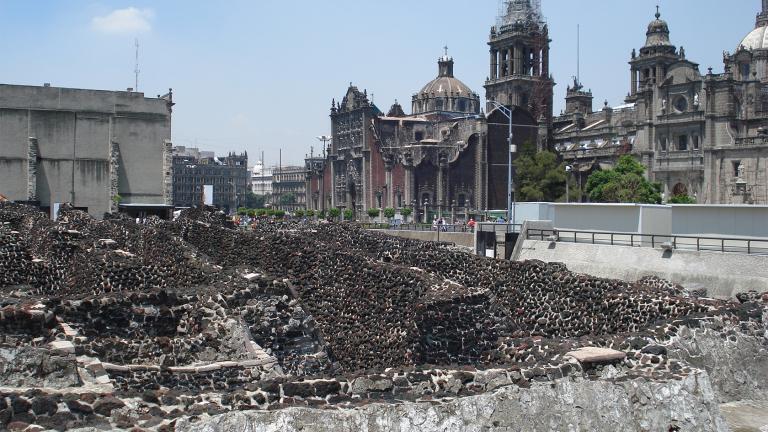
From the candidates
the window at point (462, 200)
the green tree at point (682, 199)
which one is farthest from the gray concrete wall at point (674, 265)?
the window at point (462, 200)

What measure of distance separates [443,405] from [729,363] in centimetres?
895

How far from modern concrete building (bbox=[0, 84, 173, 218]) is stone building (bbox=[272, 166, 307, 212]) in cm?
11335

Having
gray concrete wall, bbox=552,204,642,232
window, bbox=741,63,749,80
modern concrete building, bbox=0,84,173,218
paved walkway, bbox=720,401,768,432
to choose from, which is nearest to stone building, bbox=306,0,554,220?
window, bbox=741,63,749,80

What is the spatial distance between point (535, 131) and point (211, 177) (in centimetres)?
9337

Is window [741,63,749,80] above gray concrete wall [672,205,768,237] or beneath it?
above

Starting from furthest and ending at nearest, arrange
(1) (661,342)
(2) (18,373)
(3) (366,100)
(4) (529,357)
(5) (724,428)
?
(3) (366,100)
(1) (661,342)
(4) (529,357)
(5) (724,428)
(2) (18,373)

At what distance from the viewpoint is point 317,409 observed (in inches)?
334

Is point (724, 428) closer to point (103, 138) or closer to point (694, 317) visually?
point (694, 317)

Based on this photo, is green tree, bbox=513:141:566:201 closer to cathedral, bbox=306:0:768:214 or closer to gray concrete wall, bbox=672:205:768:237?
cathedral, bbox=306:0:768:214

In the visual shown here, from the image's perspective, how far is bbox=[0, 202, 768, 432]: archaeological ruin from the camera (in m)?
8.58

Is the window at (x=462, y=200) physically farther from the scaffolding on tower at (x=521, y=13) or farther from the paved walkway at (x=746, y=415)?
the paved walkway at (x=746, y=415)

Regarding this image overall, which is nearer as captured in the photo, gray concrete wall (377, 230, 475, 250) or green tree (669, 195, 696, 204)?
gray concrete wall (377, 230, 475, 250)

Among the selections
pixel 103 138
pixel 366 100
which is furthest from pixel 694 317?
pixel 366 100

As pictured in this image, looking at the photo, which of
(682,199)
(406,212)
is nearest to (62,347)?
(682,199)
